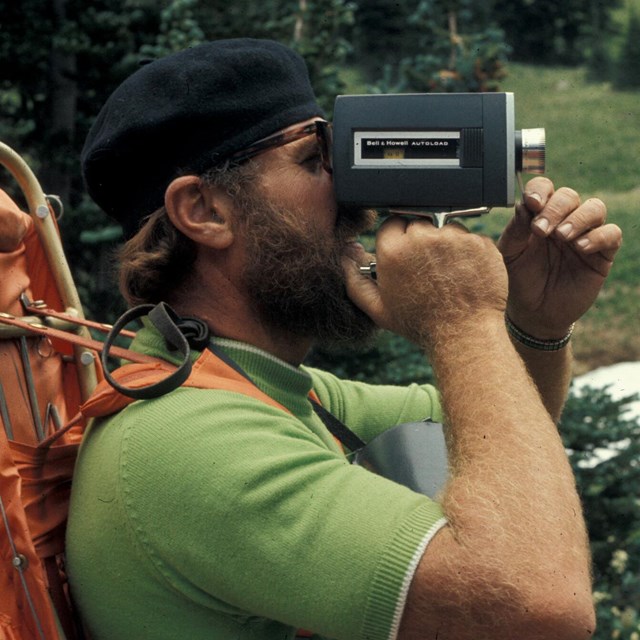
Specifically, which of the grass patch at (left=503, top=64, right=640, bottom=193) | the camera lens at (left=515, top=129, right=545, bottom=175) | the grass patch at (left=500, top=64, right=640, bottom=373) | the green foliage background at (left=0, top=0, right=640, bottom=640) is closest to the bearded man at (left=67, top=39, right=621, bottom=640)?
the camera lens at (left=515, top=129, right=545, bottom=175)

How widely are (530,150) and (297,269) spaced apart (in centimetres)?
49

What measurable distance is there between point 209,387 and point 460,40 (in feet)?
10.3

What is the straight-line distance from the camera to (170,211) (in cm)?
218

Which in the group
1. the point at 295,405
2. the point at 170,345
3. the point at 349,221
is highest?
the point at 349,221

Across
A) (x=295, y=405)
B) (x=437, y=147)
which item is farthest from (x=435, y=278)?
(x=295, y=405)

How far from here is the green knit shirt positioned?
1.67 m

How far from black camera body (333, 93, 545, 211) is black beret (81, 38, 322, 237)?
9.4 inches

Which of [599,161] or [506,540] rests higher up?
[506,540]

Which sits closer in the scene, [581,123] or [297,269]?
[297,269]

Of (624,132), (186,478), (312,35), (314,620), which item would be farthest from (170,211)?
(624,132)

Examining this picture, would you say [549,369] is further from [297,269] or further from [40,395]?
[40,395]

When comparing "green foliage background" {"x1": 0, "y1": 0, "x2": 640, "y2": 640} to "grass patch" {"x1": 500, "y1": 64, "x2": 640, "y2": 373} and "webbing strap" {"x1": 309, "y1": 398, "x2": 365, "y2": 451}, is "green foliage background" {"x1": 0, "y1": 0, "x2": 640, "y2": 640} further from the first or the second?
"grass patch" {"x1": 500, "y1": 64, "x2": 640, "y2": 373}

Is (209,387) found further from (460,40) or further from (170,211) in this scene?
(460,40)

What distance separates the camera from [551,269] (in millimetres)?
2416
